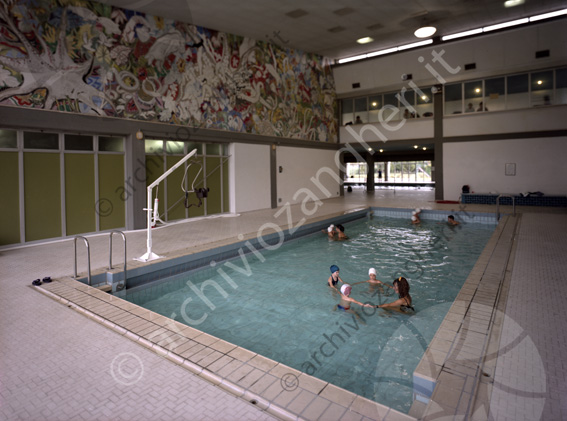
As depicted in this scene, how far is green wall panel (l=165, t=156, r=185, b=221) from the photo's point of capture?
29.6ft

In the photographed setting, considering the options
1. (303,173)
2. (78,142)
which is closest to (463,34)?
(303,173)

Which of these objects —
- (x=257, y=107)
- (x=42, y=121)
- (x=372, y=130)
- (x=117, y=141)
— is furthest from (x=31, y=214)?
(x=372, y=130)

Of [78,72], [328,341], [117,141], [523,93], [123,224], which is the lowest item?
A: [328,341]

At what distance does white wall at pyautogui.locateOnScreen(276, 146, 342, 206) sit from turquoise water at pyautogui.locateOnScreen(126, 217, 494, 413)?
5.29 meters

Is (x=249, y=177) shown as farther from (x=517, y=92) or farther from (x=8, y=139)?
(x=517, y=92)

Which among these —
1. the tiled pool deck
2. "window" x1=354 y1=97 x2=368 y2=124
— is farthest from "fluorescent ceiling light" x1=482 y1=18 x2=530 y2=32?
the tiled pool deck

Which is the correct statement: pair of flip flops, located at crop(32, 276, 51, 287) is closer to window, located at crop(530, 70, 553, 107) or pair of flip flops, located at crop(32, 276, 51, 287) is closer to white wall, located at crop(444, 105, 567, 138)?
white wall, located at crop(444, 105, 567, 138)

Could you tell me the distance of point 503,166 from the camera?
1232 centimetres

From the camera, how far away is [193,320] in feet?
12.9

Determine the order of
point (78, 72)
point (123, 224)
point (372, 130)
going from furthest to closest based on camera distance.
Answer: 1. point (372, 130)
2. point (123, 224)
3. point (78, 72)

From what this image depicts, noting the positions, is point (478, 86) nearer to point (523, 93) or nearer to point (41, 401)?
point (523, 93)

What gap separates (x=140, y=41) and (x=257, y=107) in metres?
4.09

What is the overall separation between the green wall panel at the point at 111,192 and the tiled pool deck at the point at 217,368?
3947 mm

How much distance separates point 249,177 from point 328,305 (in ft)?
24.5
